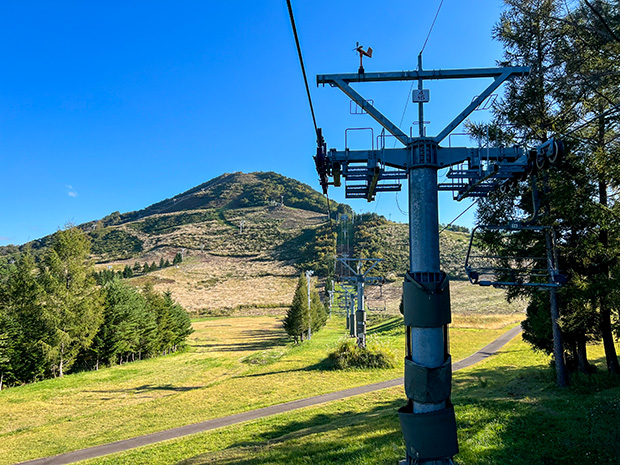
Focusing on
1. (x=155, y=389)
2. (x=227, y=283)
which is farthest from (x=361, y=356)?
(x=227, y=283)

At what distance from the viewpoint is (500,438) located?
31.6ft

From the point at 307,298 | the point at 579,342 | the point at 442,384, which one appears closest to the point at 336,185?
the point at 442,384

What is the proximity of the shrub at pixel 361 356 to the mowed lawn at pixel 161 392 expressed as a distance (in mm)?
992

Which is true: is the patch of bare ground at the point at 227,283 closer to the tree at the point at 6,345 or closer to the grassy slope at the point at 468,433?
the tree at the point at 6,345

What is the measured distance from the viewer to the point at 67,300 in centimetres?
2889

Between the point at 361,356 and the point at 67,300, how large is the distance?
2544 cm

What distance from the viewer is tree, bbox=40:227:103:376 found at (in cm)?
2770

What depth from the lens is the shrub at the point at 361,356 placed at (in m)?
27.0

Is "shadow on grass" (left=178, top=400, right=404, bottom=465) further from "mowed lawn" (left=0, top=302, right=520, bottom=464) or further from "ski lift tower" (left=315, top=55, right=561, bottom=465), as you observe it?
"mowed lawn" (left=0, top=302, right=520, bottom=464)

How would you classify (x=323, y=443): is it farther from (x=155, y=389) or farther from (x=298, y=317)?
(x=298, y=317)

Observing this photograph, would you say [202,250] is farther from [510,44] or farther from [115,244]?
[510,44]

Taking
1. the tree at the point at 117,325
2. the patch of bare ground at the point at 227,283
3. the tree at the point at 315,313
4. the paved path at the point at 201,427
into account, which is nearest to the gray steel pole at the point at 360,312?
the paved path at the point at 201,427

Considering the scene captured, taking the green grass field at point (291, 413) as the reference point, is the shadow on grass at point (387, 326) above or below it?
below

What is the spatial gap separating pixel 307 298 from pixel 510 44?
112 ft
